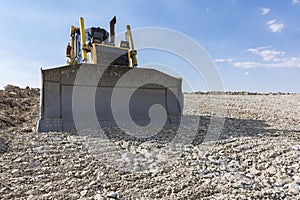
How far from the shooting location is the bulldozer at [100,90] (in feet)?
13.9

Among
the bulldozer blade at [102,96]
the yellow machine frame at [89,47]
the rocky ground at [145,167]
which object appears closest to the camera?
the rocky ground at [145,167]

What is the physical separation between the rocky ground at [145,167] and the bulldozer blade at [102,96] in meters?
0.65

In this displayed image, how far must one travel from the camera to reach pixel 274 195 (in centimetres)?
188

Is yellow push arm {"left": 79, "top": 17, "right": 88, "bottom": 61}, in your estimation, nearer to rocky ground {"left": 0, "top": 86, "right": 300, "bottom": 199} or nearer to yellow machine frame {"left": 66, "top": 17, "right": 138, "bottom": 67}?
yellow machine frame {"left": 66, "top": 17, "right": 138, "bottom": 67}

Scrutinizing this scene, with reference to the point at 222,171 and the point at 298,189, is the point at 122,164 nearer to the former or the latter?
the point at 222,171

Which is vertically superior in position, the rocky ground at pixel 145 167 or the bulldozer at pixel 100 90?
the bulldozer at pixel 100 90

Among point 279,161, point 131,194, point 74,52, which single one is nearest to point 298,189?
point 279,161

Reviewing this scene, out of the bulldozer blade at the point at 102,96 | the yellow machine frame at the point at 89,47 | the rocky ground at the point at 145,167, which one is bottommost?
the rocky ground at the point at 145,167

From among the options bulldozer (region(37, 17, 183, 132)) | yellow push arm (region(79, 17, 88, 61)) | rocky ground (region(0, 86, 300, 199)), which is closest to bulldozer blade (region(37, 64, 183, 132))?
bulldozer (region(37, 17, 183, 132))

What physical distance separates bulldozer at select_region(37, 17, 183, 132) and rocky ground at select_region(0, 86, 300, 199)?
0.71 m

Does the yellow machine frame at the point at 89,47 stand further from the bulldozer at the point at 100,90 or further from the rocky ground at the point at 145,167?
the rocky ground at the point at 145,167

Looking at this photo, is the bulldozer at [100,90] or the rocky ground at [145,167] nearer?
the rocky ground at [145,167]

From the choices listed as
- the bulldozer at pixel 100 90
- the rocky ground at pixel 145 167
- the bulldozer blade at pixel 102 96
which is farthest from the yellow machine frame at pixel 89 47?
the rocky ground at pixel 145 167

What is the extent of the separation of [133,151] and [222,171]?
3.80 feet
